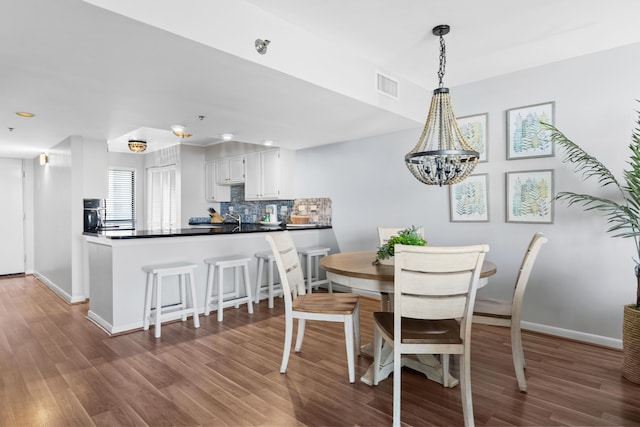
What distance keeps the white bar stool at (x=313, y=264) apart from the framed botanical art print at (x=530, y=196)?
2.30m

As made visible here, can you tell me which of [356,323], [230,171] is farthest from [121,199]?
[356,323]

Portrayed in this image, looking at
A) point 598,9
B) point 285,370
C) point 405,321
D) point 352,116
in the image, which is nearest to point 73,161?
point 352,116

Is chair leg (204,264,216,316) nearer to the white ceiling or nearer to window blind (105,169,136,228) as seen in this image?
the white ceiling

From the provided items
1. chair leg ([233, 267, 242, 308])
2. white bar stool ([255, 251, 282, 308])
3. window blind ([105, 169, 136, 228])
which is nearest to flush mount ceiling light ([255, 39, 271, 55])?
white bar stool ([255, 251, 282, 308])

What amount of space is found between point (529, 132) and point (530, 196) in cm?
63

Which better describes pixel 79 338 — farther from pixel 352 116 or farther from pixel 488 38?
pixel 488 38

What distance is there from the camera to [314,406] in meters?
2.09

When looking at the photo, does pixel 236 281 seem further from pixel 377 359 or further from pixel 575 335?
pixel 575 335

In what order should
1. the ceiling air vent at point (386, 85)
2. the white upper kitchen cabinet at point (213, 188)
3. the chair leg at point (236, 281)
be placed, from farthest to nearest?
1. the white upper kitchen cabinet at point (213, 188)
2. the chair leg at point (236, 281)
3. the ceiling air vent at point (386, 85)

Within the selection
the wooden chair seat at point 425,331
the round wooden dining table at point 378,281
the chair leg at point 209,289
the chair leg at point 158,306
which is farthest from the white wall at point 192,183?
the wooden chair seat at point 425,331

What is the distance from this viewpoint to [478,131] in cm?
372

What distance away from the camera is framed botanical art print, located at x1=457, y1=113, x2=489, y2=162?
367cm

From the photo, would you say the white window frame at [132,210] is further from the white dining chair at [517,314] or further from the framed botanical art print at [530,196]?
the white dining chair at [517,314]

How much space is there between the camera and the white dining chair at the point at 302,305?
2.38m
